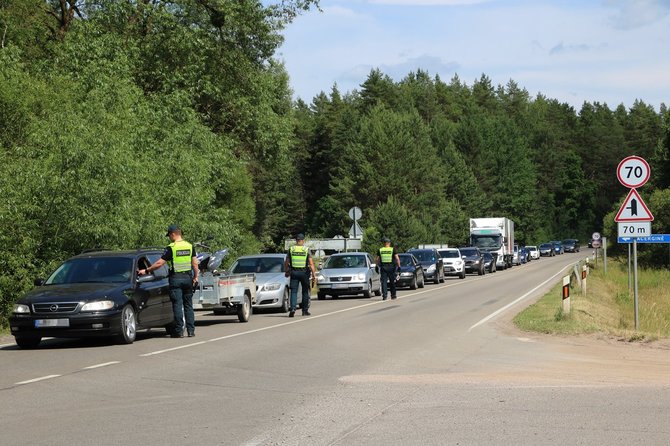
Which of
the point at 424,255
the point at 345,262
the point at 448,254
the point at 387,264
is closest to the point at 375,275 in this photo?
the point at 345,262

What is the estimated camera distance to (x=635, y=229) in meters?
17.1

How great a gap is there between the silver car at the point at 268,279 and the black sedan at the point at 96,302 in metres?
6.19

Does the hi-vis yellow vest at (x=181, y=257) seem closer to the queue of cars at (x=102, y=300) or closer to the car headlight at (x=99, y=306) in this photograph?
the queue of cars at (x=102, y=300)

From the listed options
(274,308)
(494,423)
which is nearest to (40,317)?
(494,423)

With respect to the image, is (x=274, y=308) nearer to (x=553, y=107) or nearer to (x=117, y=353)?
(x=117, y=353)

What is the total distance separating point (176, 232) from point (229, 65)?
1001 inches

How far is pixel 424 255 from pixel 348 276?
1432 cm

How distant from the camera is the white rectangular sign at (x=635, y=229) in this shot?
17.0 meters

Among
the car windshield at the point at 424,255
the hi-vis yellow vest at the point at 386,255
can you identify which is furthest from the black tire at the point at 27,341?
the car windshield at the point at 424,255

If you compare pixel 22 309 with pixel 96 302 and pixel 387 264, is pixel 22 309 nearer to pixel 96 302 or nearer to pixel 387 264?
pixel 96 302

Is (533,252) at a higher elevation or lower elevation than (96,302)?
lower

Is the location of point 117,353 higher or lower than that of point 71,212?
lower

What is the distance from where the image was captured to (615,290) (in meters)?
37.8

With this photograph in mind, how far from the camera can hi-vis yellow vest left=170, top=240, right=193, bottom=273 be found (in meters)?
16.8
